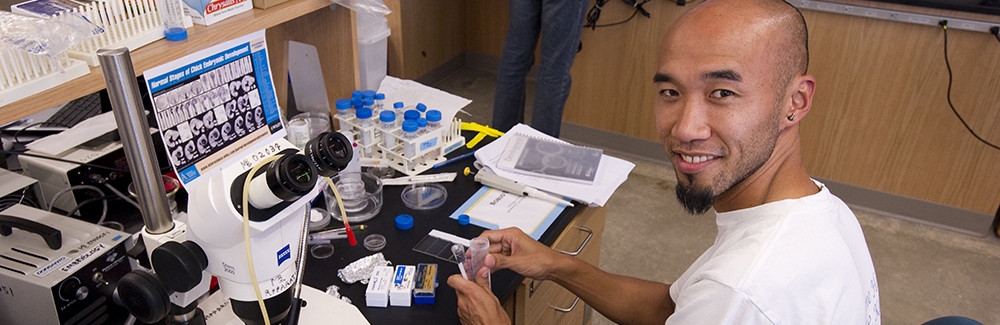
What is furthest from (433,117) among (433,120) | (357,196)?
(357,196)

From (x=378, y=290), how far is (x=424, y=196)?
0.36m

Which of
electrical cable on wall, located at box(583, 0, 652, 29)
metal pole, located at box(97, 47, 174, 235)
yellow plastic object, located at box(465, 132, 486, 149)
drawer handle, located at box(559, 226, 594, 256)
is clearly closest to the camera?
metal pole, located at box(97, 47, 174, 235)

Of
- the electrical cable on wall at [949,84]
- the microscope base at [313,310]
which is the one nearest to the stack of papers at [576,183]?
the microscope base at [313,310]

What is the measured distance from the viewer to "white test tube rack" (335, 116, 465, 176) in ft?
5.12

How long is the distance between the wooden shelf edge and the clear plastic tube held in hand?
58 centimetres

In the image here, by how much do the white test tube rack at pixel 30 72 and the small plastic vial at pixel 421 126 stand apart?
703 mm

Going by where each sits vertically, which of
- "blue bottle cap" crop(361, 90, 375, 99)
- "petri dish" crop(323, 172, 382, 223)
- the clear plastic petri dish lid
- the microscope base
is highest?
"blue bottle cap" crop(361, 90, 375, 99)

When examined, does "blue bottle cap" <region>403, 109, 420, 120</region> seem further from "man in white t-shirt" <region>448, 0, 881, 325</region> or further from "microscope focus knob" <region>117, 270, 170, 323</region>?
"microscope focus knob" <region>117, 270, 170, 323</region>

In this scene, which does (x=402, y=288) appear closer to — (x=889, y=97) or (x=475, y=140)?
(x=475, y=140)

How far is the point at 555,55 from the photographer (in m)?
2.62

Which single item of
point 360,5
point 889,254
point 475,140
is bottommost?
point 889,254

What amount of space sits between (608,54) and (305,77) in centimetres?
169

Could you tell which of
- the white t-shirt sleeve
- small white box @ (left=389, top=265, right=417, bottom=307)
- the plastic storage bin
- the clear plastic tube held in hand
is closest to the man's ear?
the white t-shirt sleeve

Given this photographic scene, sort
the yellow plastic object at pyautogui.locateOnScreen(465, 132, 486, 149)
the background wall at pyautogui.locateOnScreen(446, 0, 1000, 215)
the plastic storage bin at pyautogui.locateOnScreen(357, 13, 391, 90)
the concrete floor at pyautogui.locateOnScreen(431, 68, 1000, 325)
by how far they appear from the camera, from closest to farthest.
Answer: the yellow plastic object at pyautogui.locateOnScreen(465, 132, 486, 149) → the plastic storage bin at pyautogui.locateOnScreen(357, 13, 391, 90) → the concrete floor at pyautogui.locateOnScreen(431, 68, 1000, 325) → the background wall at pyautogui.locateOnScreen(446, 0, 1000, 215)
